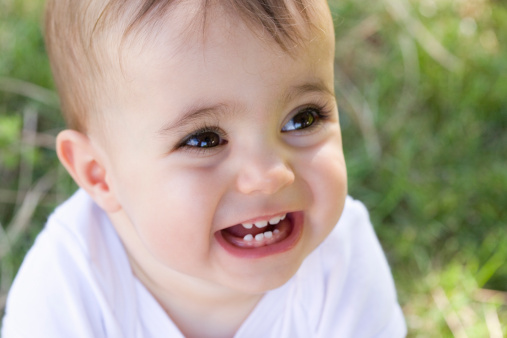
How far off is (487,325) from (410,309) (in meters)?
0.20

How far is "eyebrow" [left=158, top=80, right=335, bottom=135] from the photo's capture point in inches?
39.4

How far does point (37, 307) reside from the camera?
1.29 m

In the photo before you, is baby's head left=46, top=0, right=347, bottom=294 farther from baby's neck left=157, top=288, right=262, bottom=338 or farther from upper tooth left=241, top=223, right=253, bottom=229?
baby's neck left=157, top=288, right=262, bottom=338

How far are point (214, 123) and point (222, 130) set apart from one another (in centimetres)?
2

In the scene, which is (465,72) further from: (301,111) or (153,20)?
(153,20)

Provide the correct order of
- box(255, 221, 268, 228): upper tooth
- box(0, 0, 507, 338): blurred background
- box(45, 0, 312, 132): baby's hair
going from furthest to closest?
box(0, 0, 507, 338): blurred background → box(255, 221, 268, 228): upper tooth → box(45, 0, 312, 132): baby's hair

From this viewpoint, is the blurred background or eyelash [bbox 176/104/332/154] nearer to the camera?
eyelash [bbox 176/104/332/154]

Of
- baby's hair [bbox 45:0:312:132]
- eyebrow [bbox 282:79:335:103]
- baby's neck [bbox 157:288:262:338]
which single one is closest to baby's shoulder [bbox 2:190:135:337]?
baby's neck [bbox 157:288:262:338]

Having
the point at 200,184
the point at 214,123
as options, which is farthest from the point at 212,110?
the point at 200,184

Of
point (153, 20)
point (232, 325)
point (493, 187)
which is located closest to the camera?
point (153, 20)

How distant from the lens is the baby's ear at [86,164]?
1215mm

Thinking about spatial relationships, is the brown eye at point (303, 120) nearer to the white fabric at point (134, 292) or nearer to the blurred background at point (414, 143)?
the white fabric at point (134, 292)

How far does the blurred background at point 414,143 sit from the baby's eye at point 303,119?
84 cm

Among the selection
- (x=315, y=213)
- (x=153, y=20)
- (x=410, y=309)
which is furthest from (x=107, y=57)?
(x=410, y=309)
